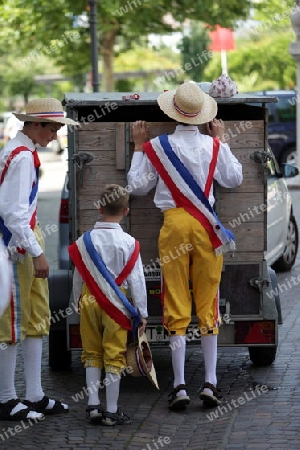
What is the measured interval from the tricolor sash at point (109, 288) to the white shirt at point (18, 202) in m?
0.33

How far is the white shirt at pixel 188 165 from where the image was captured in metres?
7.30

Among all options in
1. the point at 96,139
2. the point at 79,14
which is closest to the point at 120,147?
the point at 96,139

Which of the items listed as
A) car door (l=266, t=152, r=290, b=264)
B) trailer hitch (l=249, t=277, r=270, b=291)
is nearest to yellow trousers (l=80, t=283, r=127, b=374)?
trailer hitch (l=249, t=277, r=270, b=291)

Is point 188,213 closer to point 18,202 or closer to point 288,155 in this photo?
point 18,202

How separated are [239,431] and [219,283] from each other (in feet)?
3.99

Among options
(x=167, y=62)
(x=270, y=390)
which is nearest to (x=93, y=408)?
(x=270, y=390)

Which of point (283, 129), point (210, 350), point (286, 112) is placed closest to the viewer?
point (210, 350)

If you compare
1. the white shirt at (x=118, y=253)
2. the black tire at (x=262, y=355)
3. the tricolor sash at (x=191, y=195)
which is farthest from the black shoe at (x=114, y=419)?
the black tire at (x=262, y=355)

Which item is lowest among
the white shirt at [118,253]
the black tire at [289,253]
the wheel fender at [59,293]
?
the black tire at [289,253]

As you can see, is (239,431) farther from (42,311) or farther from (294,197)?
(294,197)

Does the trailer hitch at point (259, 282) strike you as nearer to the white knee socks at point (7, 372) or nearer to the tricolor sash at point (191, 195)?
the tricolor sash at point (191, 195)

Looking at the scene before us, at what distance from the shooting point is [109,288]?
687 cm

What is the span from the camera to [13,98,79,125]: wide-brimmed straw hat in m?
6.95

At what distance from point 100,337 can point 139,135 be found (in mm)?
1386
